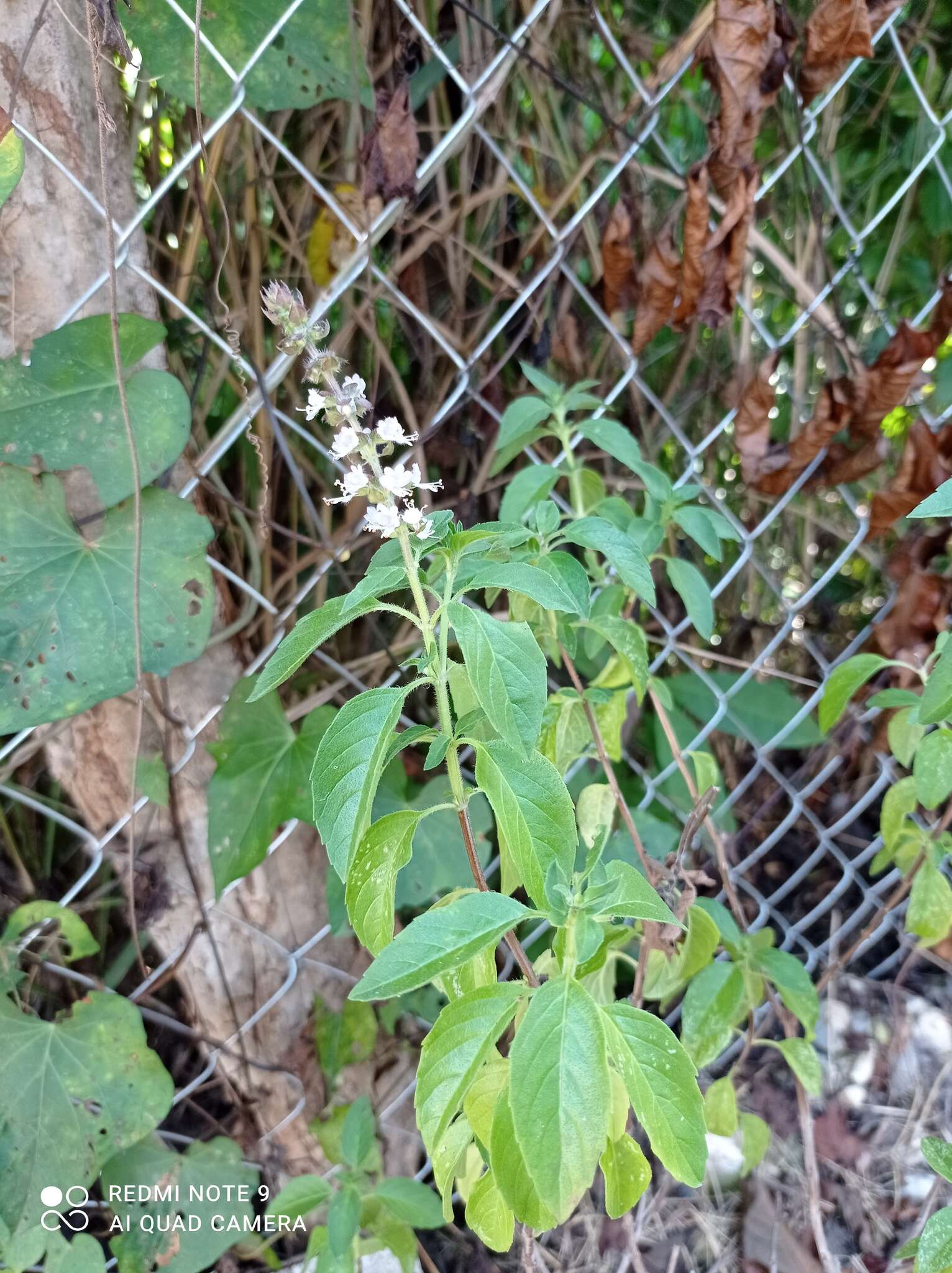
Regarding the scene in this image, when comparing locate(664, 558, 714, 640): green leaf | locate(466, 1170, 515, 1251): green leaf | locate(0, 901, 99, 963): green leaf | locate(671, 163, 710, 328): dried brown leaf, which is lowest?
locate(0, 901, 99, 963): green leaf

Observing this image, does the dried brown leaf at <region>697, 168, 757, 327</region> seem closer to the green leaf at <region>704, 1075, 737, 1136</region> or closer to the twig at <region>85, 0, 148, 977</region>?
the twig at <region>85, 0, 148, 977</region>

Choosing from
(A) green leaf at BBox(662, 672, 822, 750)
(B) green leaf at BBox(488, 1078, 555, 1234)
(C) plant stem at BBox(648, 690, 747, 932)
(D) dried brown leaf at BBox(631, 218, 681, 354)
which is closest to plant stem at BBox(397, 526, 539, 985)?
(B) green leaf at BBox(488, 1078, 555, 1234)

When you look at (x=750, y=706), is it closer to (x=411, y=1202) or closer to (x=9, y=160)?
(x=411, y=1202)

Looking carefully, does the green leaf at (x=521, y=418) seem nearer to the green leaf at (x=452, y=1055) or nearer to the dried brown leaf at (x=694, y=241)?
the dried brown leaf at (x=694, y=241)

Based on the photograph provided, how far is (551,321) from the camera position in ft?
3.70

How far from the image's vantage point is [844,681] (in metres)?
0.90

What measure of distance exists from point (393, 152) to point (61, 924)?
0.90 meters

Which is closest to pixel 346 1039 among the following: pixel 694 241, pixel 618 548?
pixel 618 548

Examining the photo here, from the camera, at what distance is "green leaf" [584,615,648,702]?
752mm

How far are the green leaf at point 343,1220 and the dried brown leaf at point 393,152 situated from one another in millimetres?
1018

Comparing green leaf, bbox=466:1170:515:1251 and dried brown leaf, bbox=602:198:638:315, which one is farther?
dried brown leaf, bbox=602:198:638:315

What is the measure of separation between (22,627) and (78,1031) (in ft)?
1.50

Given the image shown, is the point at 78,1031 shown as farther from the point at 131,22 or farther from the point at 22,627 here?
the point at 131,22

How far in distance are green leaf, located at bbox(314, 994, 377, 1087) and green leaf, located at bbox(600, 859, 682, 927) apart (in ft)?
2.13
